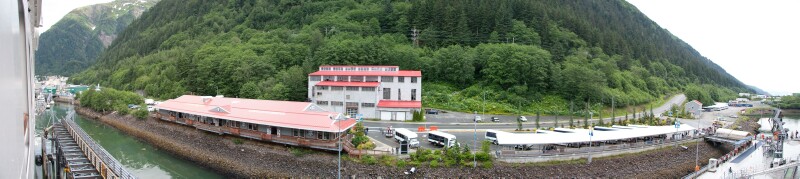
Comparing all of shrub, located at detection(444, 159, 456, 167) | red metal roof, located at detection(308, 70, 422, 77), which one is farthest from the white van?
red metal roof, located at detection(308, 70, 422, 77)

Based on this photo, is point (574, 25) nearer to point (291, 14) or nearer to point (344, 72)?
point (344, 72)

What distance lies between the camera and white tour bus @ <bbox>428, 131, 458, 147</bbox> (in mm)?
23016

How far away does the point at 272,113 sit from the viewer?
26656mm

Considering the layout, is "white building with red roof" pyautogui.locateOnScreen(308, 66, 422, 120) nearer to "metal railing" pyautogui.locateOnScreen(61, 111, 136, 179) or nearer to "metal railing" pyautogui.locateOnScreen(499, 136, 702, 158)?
"metal railing" pyautogui.locateOnScreen(499, 136, 702, 158)

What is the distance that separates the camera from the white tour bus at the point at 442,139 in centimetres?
2302

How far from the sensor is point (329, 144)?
22.7m

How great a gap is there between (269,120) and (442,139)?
10.3m

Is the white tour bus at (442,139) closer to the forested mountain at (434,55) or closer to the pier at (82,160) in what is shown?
the forested mountain at (434,55)

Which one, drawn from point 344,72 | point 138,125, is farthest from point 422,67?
point 138,125

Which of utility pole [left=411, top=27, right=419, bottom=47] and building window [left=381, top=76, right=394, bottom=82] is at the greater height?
utility pole [left=411, top=27, right=419, bottom=47]

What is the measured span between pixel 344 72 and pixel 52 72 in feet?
466

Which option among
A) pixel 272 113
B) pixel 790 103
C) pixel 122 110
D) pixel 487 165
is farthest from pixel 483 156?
pixel 790 103

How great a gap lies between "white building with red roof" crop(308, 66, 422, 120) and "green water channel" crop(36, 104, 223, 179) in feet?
38.7

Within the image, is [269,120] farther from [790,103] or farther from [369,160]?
[790,103]
